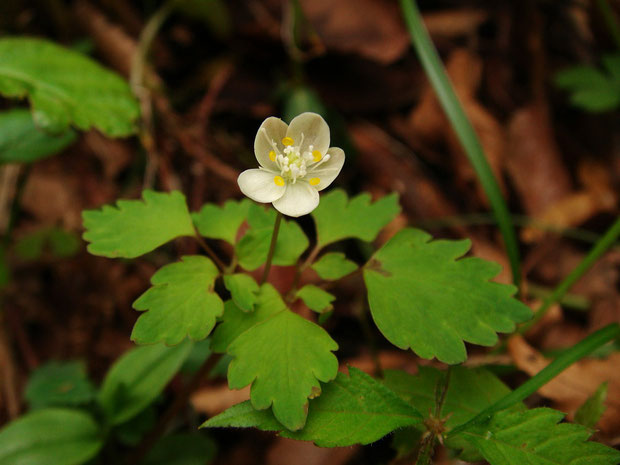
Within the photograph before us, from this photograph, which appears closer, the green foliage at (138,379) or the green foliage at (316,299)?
the green foliage at (316,299)

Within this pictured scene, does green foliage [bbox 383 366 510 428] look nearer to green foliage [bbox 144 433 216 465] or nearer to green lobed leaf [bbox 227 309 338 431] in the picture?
green lobed leaf [bbox 227 309 338 431]

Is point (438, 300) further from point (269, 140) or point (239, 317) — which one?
point (269, 140)

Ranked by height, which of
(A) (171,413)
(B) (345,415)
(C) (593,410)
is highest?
(B) (345,415)

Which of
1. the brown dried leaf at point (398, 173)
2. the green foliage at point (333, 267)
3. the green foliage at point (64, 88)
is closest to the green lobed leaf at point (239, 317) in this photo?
the green foliage at point (333, 267)

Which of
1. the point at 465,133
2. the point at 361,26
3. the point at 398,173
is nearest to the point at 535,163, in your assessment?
the point at 398,173

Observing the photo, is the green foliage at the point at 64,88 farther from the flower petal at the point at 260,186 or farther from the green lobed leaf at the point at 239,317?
the green lobed leaf at the point at 239,317

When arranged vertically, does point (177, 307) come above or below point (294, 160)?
below

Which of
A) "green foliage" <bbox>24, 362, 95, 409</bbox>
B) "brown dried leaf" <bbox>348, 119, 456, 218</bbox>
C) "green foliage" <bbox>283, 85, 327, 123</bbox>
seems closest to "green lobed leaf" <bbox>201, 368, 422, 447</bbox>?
"green foliage" <bbox>24, 362, 95, 409</bbox>
